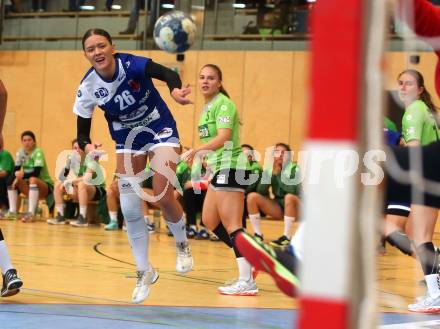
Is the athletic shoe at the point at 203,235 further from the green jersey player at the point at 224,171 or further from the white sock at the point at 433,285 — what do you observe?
the white sock at the point at 433,285

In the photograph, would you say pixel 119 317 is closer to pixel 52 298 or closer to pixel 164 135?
pixel 52 298

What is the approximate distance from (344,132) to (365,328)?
0.37 meters

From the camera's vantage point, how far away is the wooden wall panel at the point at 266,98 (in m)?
13.4

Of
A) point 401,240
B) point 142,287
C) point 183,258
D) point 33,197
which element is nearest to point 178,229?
point 183,258

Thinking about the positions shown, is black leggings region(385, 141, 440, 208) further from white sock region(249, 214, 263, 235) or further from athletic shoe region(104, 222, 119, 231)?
athletic shoe region(104, 222, 119, 231)

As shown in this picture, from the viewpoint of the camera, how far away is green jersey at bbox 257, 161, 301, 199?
413 inches

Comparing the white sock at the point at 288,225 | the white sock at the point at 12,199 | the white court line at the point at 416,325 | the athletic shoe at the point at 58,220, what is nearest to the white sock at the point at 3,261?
the white court line at the point at 416,325

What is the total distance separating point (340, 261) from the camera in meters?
1.46

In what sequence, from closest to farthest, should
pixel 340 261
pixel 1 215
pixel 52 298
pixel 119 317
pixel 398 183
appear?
pixel 340 261, pixel 398 183, pixel 119 317, pixel 52 298, pixel 1 215

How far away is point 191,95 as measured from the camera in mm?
14031

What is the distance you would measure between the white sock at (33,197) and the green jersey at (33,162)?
0.34 metres

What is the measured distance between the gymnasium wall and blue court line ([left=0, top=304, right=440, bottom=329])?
7.61 meters

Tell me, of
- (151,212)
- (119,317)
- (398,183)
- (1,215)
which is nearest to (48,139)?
(1,215)

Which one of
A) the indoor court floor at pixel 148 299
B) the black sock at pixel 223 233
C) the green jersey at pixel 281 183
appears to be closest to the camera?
the indoor court floor at pixel 148 299
